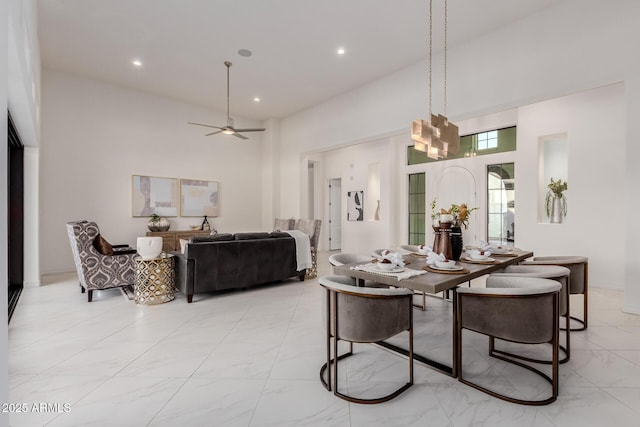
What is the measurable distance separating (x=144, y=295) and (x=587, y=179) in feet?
20.9

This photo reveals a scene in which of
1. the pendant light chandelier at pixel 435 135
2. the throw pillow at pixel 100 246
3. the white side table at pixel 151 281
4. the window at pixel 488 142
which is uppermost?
the window at pixel 488 142

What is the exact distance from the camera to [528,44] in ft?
13.1

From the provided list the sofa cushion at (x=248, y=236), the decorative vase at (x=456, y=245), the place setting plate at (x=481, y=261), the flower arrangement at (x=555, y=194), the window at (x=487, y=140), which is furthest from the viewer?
the window at (x=487, y=140)

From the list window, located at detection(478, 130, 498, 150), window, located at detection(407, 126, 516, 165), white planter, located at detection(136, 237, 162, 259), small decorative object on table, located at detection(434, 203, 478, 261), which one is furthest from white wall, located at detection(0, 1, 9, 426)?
window, located at detection(478, 130, 498, 150)

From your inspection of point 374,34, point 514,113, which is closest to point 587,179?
point 514,113

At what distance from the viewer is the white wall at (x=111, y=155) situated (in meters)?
5.64

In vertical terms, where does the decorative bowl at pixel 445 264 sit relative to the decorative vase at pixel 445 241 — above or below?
below

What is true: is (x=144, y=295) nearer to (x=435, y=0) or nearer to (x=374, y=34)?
(x=374, y=34)

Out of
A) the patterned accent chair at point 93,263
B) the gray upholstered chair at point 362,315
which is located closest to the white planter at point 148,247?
the patterned accent chair at point 93,263

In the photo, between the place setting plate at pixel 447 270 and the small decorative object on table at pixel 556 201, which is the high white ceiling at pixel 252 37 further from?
the place setting plate at pixel 447 270

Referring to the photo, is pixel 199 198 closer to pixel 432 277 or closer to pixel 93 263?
pixel 93 263

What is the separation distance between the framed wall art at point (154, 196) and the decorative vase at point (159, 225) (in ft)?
0.73

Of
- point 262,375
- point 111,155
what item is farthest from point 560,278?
point 111,155

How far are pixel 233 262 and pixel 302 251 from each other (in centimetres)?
115
